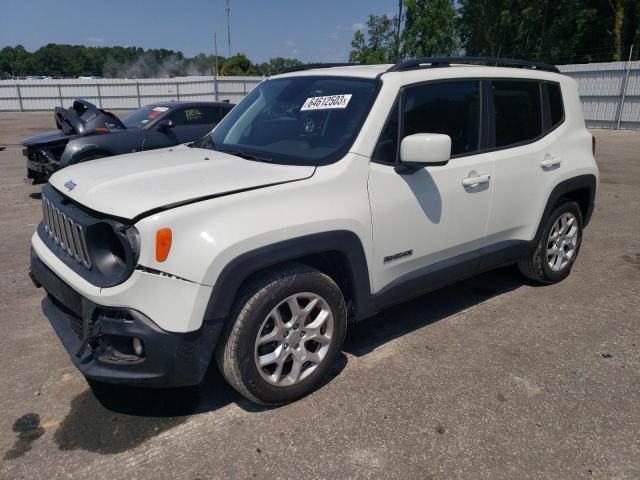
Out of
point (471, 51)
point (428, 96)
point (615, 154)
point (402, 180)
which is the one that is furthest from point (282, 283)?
point (471, 51)

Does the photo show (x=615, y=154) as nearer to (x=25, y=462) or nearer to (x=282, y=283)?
(x=282, y=283)

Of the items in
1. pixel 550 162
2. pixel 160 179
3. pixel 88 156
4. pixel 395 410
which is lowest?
pixel 395 410

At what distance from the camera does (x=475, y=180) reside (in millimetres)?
3549

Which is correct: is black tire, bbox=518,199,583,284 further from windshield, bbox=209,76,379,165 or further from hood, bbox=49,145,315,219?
hood, bbox=49,145,315,219

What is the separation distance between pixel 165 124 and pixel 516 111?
5.57 meters

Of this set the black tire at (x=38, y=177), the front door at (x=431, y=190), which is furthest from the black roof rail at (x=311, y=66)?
Answer: the black tire at (x=38, y=177)

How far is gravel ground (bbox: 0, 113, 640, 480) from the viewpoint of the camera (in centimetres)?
246

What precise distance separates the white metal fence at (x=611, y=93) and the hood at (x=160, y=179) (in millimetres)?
20309

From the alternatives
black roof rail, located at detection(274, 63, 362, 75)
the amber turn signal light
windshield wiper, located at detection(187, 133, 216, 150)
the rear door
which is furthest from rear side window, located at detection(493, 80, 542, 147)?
the amber turn signal light

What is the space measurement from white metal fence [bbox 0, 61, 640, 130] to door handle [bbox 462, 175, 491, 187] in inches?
748

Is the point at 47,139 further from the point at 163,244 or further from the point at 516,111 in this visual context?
the point at 516,111

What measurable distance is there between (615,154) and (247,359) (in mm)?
14148

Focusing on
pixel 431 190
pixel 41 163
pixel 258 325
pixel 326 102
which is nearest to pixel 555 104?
pixel 431 190

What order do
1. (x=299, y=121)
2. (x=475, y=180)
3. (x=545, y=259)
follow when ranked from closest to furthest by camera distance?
(x=299, y=121) → (x=475, y=180) → (x=545, y=259)
